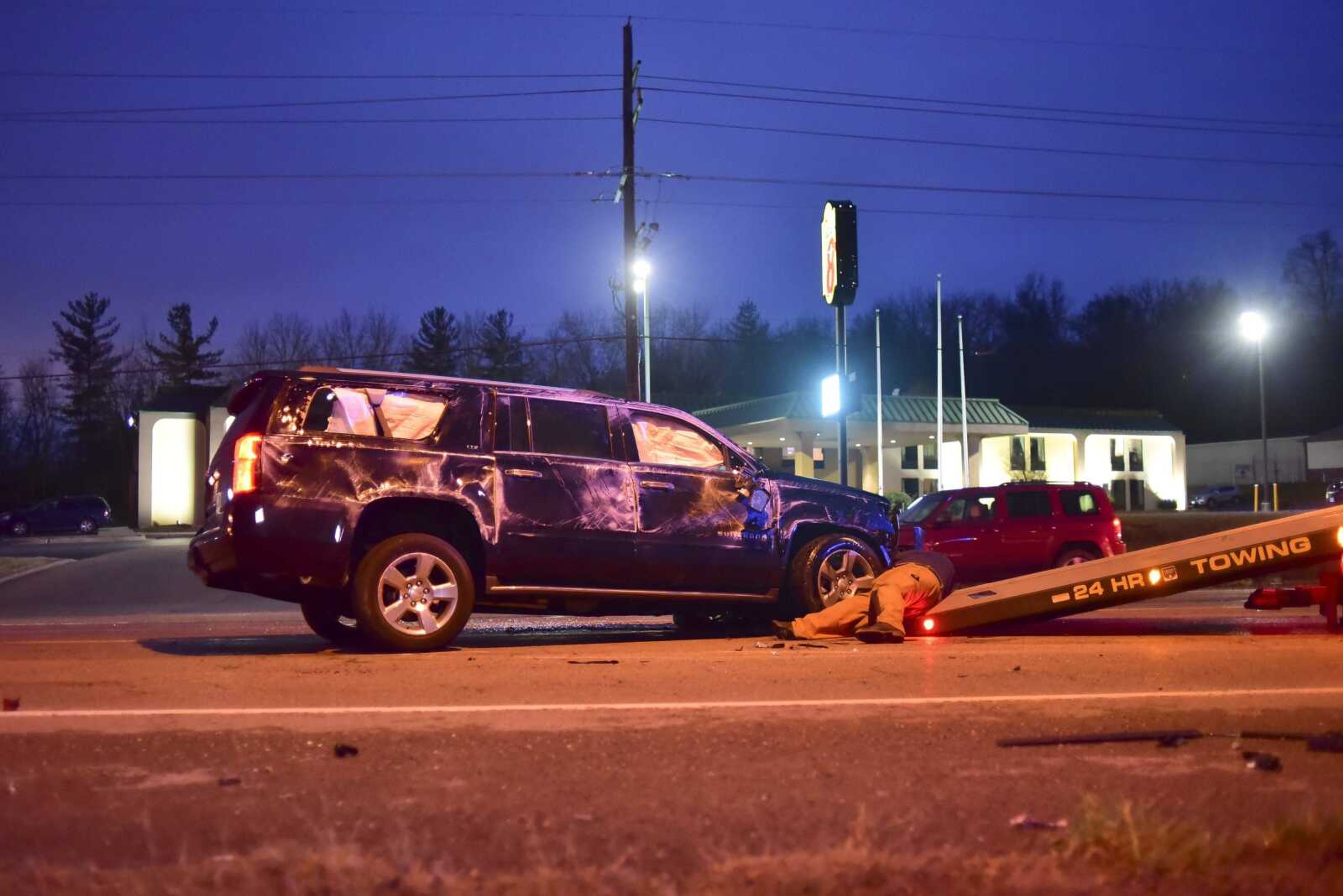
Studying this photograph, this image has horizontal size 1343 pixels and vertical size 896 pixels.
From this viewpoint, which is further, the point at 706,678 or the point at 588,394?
the point at 588,394

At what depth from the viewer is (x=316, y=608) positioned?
31.4ft

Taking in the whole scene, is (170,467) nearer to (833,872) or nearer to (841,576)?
(841,576)

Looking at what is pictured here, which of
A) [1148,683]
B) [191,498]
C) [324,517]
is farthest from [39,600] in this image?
[191,498]

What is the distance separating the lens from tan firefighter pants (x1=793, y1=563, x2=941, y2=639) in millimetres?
9430

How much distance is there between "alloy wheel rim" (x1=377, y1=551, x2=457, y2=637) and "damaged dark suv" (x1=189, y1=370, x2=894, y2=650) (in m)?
0.01

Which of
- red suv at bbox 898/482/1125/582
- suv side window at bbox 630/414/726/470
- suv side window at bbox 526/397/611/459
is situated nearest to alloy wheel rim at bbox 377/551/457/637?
suv side window at bbox 526/397/611/459

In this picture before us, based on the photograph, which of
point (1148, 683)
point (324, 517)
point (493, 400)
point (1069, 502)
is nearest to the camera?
point (1148, 683)

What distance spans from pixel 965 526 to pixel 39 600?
13942 millimetres

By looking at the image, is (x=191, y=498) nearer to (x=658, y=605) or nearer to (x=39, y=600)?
(x=39, y=600)

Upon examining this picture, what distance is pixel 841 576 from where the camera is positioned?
1023 cm

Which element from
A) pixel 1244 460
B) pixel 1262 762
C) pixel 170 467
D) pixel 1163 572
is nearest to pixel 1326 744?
pixel 1262 762

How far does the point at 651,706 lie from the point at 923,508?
1402cm

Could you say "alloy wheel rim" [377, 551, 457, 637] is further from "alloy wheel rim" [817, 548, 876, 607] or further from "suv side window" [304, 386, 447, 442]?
"alloy wheel rim" [817, 548, 876, 607]

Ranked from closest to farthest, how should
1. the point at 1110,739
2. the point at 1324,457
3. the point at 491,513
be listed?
the point at 1110,739
the point at 491,513
the point at 1324,457
